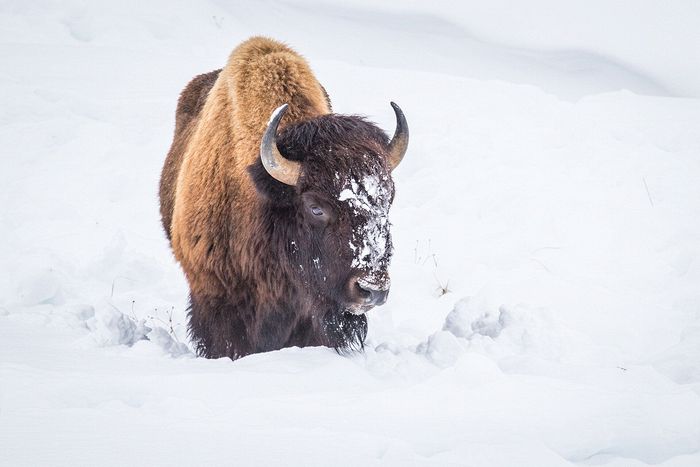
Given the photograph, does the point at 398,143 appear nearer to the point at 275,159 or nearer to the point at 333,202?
the point at 333,202

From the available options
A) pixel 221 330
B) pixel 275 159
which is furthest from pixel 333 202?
pixel 221 330

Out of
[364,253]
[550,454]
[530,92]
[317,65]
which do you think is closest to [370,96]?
[317,65]

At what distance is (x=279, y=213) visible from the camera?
3736 mm

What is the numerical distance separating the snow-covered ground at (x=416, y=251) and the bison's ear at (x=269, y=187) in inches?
38.2

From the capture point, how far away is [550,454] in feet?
6.89

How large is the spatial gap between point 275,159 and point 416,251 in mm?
2450

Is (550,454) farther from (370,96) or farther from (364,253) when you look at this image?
(370,96)

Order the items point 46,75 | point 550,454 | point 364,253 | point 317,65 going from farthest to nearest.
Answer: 1. point 317,65
2. point 46,75
3. point 364,253
4. point 550,454

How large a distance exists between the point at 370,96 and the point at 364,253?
570cm

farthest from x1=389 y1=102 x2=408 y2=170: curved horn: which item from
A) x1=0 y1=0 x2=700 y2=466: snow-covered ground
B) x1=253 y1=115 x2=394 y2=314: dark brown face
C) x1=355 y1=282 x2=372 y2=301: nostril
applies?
x1=0 y1=0 x2=700 y2=466: snow-covered ground

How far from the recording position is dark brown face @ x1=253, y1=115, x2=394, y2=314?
3363 millimetres

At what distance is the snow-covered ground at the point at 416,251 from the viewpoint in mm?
2240

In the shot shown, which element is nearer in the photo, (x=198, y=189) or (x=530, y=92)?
(x=198, y=189)

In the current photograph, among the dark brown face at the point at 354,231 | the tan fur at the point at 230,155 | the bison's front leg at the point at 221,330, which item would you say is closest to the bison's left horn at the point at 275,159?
the dark brown face at the point at 354,231
